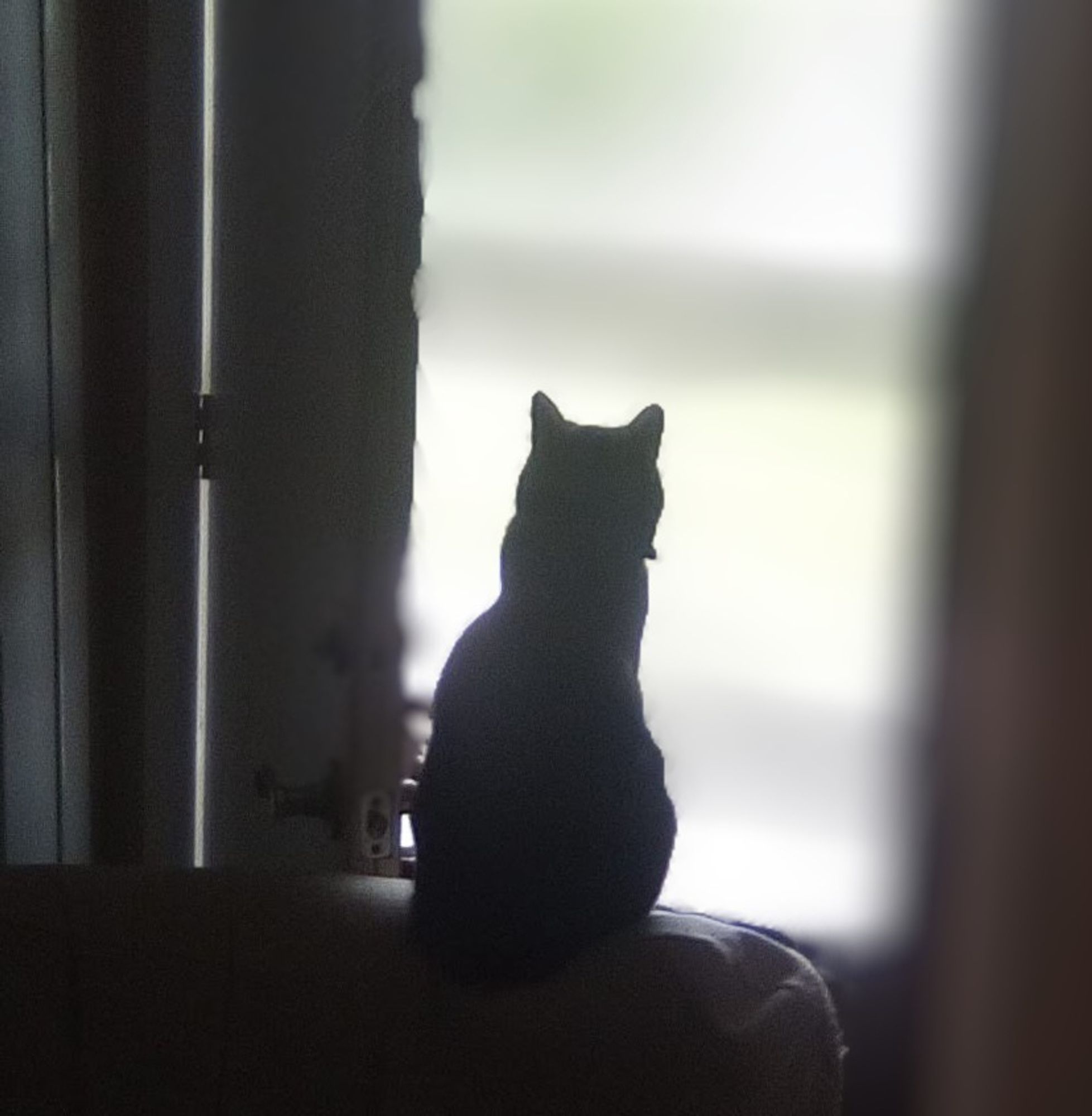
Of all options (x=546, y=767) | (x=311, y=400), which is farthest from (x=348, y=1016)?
(x=311, y=400)

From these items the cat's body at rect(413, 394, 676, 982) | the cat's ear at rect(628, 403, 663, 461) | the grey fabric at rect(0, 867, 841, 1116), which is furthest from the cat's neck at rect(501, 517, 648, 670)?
the grey fabric at rect(0, 867, 841, 1116)

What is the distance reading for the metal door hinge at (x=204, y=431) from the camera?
3.89ft

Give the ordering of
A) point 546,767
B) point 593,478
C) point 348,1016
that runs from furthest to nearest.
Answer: point 593,478 → point 546,767 → point 348,1016

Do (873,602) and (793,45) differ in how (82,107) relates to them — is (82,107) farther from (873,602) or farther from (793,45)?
(873,602)

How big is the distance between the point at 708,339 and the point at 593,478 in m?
0.21

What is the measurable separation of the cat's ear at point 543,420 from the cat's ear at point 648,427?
73 millimetres

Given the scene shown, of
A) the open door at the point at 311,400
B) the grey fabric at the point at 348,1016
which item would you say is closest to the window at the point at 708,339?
the open door at the point at 311,400

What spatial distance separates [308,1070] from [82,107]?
94 cm

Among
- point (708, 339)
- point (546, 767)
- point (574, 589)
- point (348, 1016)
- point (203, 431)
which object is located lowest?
point (348, 1016)

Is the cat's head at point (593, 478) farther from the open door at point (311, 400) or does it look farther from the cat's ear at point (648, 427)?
the open door at point (311, 400)

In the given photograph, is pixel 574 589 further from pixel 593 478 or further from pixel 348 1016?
pixel 348 1016

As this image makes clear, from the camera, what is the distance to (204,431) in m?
1.20

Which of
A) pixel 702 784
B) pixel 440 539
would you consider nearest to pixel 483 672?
pixel 440 539

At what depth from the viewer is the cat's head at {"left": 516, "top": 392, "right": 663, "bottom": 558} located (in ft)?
3.70
